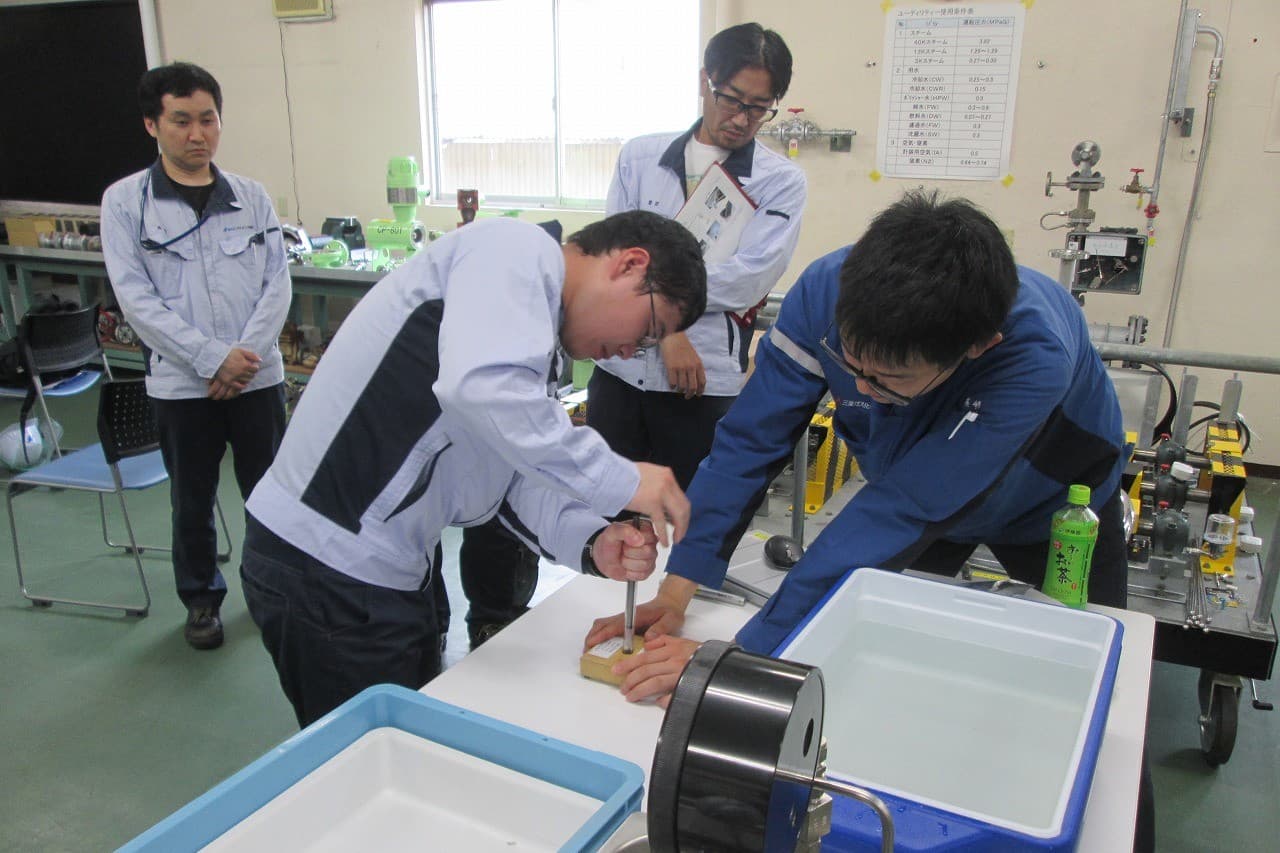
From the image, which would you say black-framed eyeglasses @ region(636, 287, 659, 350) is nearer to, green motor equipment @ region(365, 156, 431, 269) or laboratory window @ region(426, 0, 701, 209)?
green motor equipment @ region(365, 156, 431, 269)

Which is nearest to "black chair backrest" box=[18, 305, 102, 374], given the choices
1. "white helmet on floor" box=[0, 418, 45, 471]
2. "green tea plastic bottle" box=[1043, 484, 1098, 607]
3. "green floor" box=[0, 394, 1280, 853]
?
"white helmet on floor" box=[0, 418, 45, 471]

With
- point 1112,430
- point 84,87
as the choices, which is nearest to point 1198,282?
point 1112,430

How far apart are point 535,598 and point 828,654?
1.86 m

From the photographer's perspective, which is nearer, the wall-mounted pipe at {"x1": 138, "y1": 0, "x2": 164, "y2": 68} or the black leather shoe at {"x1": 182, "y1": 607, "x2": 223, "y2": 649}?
the black leather shoe at {"x1": 182, "y1": 607, "x2": 223, "y2": 649}

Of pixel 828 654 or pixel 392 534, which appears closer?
pixel 828 654

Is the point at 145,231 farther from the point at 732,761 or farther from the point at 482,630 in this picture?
the point at 732,761

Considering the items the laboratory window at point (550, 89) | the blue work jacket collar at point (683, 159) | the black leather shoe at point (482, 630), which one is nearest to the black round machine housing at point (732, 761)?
the black leather shoe at point (482, 630)

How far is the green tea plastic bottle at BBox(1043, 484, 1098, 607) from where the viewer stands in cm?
121

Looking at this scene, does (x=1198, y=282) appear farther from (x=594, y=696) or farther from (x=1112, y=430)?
→ (x=594, y=696)

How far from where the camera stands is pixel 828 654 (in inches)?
39.1

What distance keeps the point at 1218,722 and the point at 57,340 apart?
3.74 meters

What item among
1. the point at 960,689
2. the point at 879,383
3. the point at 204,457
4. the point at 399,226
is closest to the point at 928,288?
the point at 879,383

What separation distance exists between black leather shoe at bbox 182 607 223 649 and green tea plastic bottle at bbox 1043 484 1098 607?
7.31 ft

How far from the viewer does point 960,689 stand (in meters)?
1.01
